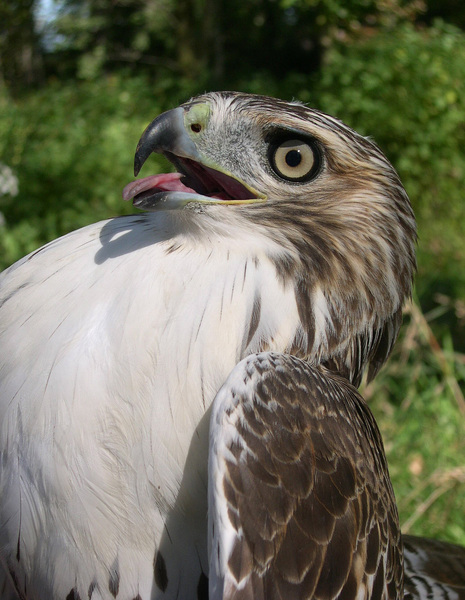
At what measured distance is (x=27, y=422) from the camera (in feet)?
5.30

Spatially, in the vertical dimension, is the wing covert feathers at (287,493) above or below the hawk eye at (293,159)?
below

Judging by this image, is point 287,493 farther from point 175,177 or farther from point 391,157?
point 391,157

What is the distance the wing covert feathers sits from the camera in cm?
147

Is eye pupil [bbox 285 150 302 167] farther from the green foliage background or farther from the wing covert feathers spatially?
the green foliage background

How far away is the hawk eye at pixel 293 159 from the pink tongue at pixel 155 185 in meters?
0.26

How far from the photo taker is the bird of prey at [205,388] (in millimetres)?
1534

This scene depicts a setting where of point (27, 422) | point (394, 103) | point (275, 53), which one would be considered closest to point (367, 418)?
point (27, 422)

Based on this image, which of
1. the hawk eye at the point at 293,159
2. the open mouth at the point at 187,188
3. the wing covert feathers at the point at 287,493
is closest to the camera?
the wing covert feathers at the point at 287,493

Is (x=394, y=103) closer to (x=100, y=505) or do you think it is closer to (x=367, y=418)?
(x=367, y=418)

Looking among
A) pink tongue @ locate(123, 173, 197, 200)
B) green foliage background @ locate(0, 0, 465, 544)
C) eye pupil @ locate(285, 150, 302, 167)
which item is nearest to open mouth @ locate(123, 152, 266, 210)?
pink tongue @ locate(123, 173, 197, 200)

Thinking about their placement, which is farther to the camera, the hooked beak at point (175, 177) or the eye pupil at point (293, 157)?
the eye pupil at point (293, 157)

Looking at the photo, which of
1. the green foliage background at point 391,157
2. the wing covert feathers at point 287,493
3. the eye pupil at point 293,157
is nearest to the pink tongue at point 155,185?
the eye pupil at point 293,157

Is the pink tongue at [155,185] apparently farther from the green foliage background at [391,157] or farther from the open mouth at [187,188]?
the green foliage background at [391,157]

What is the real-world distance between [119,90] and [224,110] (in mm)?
10929
